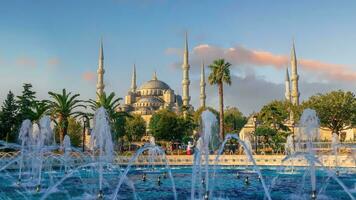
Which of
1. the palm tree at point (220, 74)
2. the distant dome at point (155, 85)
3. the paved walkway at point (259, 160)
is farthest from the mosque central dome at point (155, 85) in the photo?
the paved walkway at point (259, 160)

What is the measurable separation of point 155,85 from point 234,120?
186ft

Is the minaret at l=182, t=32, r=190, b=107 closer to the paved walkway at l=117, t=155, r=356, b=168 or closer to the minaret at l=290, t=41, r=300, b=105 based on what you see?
the minaret at l=290, t=41, r=300, b=105

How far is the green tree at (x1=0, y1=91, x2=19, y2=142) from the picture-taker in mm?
45266

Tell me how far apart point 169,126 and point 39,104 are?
2518 centimetres

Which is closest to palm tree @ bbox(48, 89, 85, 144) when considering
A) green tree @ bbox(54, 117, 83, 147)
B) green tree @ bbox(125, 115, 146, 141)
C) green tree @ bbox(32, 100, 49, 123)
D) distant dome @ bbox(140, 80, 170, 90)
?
green tree @ bbox(32, 100, 49, 123)

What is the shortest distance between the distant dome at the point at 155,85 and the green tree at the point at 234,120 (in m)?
26.8

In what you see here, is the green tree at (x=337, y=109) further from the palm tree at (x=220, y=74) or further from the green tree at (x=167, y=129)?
the green tree at (x=167, y=129)

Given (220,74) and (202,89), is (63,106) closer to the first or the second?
(220,74)

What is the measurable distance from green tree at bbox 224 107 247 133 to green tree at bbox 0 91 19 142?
2920 centimetres

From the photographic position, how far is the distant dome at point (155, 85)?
12926cm

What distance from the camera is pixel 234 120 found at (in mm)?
76375

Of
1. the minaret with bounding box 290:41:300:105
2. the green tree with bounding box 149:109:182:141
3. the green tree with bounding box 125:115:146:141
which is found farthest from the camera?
the green tree with bounding box 125:115:146:141

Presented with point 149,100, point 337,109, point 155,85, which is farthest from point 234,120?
point 155,85

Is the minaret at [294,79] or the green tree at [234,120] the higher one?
the minaret at [294,79]
